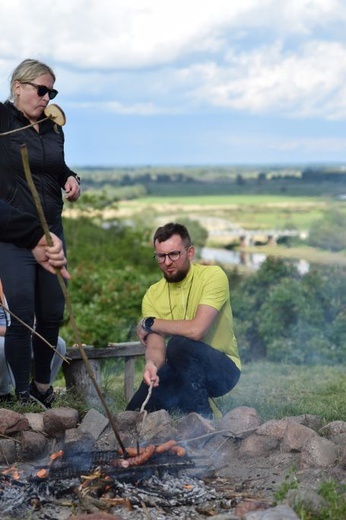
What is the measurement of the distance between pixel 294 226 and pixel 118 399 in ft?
19.2

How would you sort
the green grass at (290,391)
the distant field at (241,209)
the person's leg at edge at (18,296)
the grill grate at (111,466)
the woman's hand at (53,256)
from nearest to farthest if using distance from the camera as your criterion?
the woman's hand at (53,256)
the grill grate at (111,466)
the person's leg at edge at (18,296)
the green grass at (290,391)
the distant field at (241,209)

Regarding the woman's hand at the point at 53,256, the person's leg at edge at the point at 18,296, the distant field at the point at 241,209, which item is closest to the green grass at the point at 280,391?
the person's leg at edge at the point at 18,296

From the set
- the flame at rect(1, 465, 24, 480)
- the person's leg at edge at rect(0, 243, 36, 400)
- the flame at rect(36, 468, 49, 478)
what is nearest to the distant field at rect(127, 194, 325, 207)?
the person's leg at edge at rect(0, 243, 36, 400)

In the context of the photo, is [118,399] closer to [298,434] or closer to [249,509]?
[298,434]

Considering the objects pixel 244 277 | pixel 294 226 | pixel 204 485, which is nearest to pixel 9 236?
pixel 204 485

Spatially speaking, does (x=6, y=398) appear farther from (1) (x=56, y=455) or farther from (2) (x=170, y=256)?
(2) (x=170, y=256)

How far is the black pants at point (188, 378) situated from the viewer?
17.8ft

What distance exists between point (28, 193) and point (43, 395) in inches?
49.6

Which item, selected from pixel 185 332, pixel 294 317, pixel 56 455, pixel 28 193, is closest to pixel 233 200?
pixel 294 317

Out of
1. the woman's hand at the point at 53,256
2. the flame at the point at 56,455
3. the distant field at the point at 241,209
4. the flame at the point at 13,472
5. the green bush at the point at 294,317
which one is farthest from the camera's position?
the distant field at the point at 241,209

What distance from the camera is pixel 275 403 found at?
20.5 feet

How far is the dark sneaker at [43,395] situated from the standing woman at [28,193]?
0.14m

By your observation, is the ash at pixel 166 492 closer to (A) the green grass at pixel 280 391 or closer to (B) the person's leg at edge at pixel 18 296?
(A) the green grass at pixel 280 391

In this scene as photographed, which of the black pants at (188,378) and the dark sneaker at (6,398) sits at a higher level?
the black pants at (188,378)
